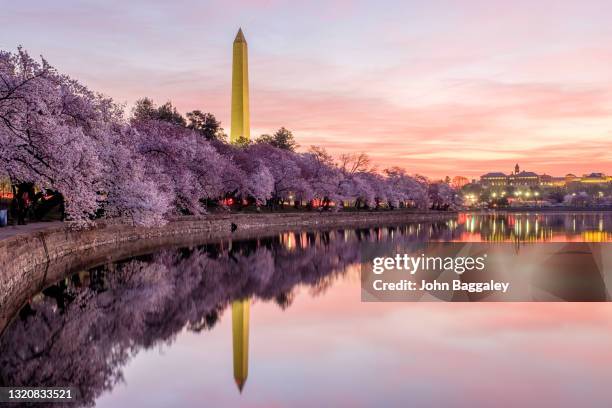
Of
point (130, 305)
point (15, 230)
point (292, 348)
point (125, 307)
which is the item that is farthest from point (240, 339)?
point (15, 230)

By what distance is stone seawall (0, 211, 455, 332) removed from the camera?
23.2 meters

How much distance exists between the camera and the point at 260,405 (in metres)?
12.2

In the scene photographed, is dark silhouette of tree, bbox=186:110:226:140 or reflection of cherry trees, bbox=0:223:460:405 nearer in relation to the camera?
reflection of cherry trees, bbox=0:223:460:405

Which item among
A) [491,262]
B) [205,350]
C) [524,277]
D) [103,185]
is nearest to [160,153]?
[103,185]

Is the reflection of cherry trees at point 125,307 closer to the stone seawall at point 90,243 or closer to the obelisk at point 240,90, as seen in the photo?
the stone seawall at point 90,243

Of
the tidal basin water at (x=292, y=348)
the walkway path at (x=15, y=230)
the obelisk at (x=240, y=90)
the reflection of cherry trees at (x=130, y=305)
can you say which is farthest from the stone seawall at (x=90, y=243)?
the obelisk at (x=240, y=90)

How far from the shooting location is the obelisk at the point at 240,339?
563 inches

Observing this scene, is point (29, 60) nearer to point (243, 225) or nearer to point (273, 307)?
point (273, 307)

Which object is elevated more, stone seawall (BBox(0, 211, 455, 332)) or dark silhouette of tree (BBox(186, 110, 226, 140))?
dark silhouette of tree (BBox(186, 110, 226, 140))

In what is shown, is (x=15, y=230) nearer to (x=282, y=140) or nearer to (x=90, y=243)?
(x=90, y=243)

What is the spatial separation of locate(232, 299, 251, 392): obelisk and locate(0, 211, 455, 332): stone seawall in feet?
21.6

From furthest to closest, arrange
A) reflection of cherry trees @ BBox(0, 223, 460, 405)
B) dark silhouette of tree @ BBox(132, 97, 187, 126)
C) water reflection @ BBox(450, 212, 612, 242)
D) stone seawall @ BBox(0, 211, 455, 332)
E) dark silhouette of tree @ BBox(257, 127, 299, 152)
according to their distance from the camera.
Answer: dark silhouette of tree @ BBox(257, 127, 299, 152) → dark silhouette of tree @ BBox(132, 97, 187, 126) → water reflection @ BBox(450, 212, 612, 242) → stone seawall @ BBox(0, 211, 455, 332) → reflection of cherry trees @ BBox(0, 223, 460, 405)

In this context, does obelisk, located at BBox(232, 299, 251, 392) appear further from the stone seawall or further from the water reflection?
→ the water reflection

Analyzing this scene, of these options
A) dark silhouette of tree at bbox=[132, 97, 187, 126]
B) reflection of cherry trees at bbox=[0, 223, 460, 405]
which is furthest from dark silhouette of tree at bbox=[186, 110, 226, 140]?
reflection of cherry trees at bbox=[0, 223, 460, 405]
